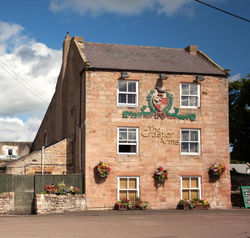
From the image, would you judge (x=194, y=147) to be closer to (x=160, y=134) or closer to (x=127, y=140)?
(x=160, y=134)

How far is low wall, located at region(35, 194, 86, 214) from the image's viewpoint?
21.4 metres

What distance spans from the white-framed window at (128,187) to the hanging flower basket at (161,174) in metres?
1.10

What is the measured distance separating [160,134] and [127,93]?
3.08 meters

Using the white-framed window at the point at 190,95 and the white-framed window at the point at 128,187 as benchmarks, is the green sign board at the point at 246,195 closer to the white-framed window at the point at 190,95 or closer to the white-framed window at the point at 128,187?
the white-framed window at the point at 190,95

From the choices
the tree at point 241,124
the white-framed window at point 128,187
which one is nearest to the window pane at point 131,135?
the white-framed window at point 128,187

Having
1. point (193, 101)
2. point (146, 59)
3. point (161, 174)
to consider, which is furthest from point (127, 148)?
point (146, 59)

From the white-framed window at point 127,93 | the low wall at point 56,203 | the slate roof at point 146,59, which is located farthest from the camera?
the slate roof at point 146,59

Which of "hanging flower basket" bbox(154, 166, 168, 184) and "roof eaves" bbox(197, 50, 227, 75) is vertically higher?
"roof eaves" bbox(197, 50, 227, 75)

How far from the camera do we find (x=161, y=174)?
78.6 ft

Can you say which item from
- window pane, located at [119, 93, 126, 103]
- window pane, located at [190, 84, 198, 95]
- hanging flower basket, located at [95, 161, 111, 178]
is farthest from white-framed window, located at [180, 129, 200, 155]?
hanging flower basket, located at [95, 161, 111, 178]

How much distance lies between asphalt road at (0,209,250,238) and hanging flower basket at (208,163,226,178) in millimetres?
3856

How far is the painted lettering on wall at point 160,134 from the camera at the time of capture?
80.5ft

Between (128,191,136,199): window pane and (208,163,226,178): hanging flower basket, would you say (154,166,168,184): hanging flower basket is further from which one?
(208,163,226,178): hanging flower basket

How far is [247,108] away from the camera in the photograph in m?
42.6
